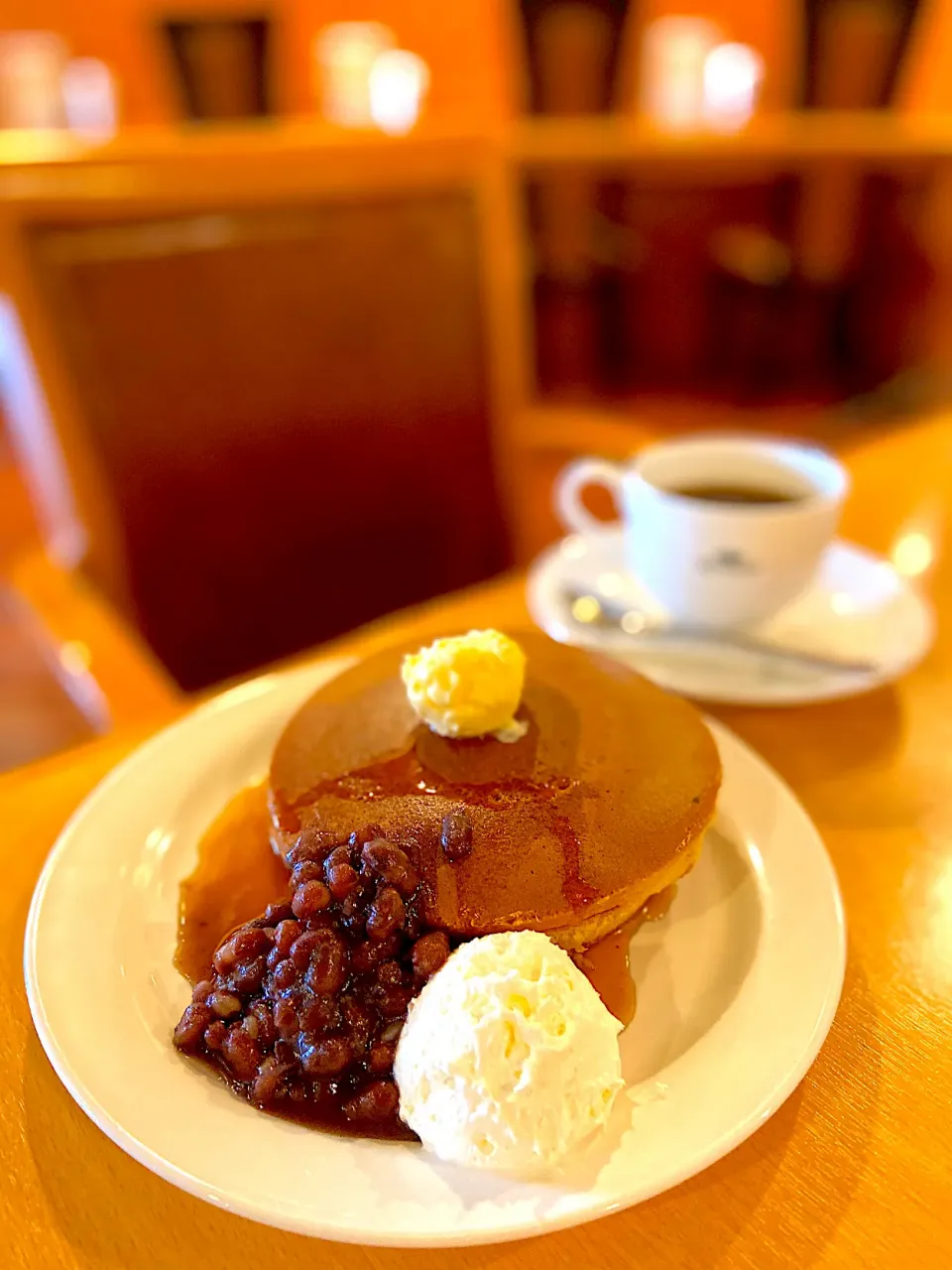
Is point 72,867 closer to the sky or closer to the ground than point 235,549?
closer to the sky

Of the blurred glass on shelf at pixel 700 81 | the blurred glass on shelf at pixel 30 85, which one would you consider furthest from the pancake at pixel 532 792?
the blurred glass on shelf at pixel 30 85

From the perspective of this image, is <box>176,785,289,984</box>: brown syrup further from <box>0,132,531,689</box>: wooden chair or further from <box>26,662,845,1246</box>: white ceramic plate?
<box>0,132,531,689</box>: wooden chair

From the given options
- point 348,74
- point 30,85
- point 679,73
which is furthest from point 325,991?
point 30,85

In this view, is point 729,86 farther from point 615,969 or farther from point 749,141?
point 615,969

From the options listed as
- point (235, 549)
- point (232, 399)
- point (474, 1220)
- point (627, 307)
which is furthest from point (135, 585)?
point (627, 307)

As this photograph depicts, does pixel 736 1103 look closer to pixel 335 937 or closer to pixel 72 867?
pixel 335 937

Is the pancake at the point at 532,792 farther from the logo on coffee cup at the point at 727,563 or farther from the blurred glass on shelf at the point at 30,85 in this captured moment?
the blurred glass on shelf at the point at 30,85
